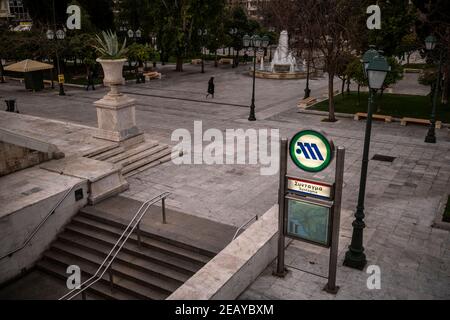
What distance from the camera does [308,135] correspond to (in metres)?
7.92

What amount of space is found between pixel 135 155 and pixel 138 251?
6.76 m

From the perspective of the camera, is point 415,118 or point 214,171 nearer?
point 214,171

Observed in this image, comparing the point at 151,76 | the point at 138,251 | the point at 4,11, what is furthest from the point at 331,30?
the point at 4,11

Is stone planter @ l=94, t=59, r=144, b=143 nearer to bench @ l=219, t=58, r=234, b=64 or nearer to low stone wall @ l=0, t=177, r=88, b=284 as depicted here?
low stone wall @ l=0, t=177, r=88, b=284

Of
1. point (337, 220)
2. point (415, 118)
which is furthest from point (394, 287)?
point (415, 118)

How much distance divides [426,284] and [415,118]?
57.1 ft

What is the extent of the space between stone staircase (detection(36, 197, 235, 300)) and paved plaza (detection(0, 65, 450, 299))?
1275mm

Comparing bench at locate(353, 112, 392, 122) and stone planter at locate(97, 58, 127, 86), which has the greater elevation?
stone planter at locate(97, 58, 127, 86)

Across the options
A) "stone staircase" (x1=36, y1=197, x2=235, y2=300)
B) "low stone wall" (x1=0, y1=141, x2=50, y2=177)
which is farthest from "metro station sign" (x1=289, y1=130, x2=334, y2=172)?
"low stone wall" (x1=0, y1=141, x2=50, y2=177)

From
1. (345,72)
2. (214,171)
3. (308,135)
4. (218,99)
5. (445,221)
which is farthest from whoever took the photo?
(218,99)

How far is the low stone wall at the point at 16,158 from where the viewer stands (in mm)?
13195

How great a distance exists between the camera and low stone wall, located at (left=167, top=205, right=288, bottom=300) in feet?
25.6
